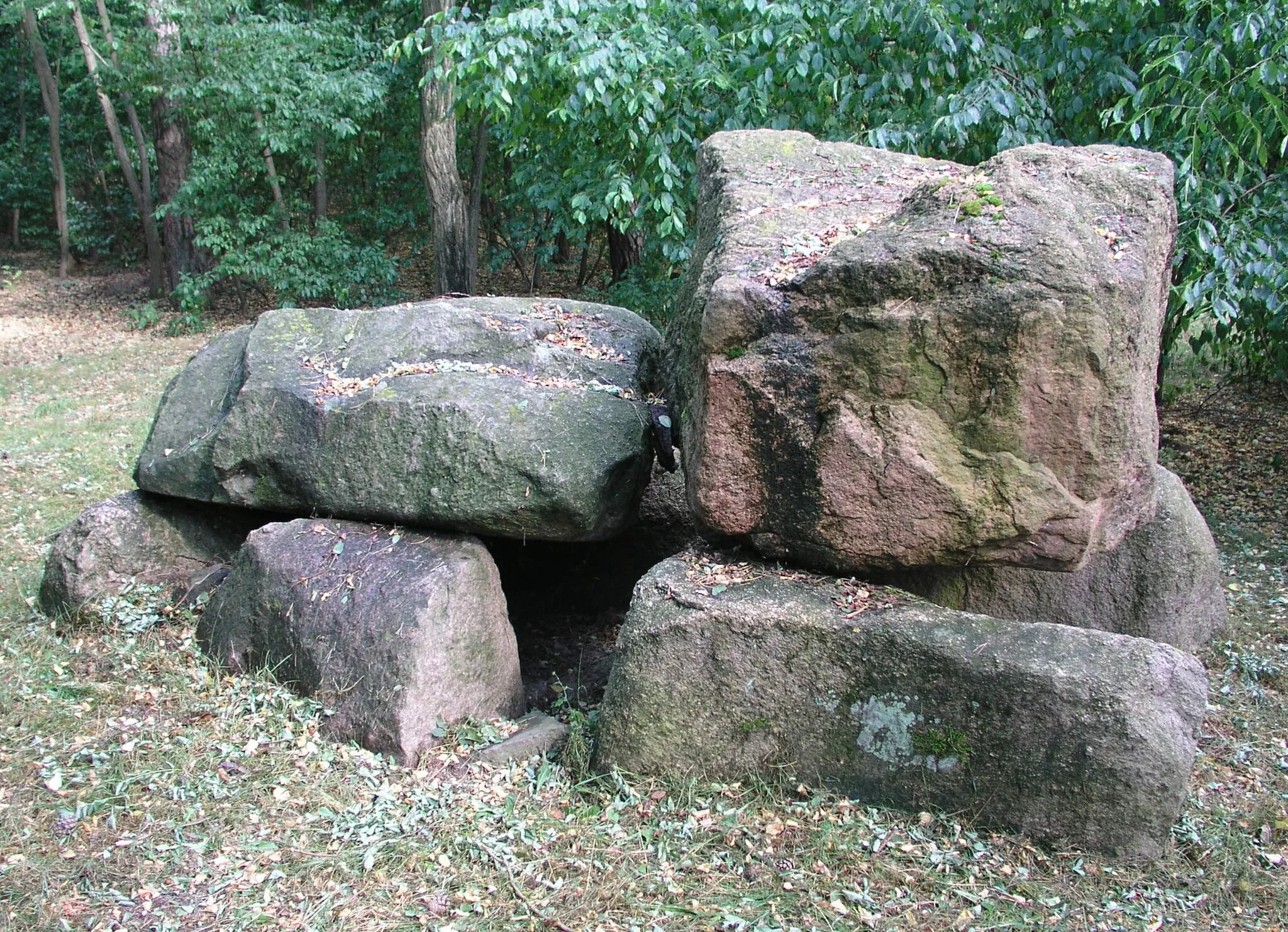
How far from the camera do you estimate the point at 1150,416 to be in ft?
12.7

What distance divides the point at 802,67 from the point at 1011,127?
1250 millimetres

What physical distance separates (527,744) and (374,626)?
0.80 meters

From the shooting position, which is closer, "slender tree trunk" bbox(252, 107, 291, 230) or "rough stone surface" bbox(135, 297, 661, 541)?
"rough stone surface" bbox(135, 297, 661, 541)

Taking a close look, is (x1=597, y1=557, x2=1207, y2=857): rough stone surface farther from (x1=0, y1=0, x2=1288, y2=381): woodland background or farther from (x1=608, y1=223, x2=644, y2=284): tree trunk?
(x1=608, y1=223, x2=644, y2=284): tree trunk

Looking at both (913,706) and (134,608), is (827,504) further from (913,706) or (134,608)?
(134,608)

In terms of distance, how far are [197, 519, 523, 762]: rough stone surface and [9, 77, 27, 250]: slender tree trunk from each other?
18898mm

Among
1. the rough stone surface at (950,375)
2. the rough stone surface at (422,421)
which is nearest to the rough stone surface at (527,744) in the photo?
the rough stone surface at (422,421)

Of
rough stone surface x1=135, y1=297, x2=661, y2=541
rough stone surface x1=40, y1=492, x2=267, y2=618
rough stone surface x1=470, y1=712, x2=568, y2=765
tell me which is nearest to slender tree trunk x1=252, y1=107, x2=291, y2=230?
rough stone surface x1=135, y1=297, x2=661, y2=541

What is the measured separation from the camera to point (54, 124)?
1720 centimetres

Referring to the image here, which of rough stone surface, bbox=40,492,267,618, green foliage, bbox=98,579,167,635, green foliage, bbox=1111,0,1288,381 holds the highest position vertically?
green foliage, bbox=1111,0,1288,381

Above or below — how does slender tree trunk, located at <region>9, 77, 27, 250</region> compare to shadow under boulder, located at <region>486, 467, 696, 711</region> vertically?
above

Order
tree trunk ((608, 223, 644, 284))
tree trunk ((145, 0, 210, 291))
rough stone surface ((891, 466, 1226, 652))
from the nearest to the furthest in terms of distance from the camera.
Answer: rough stone surface ((891, 466, 1226, 652)) < tree trunk ((608, 223, 644, 284)) < tree trunk ((145, 0, 210, 291))

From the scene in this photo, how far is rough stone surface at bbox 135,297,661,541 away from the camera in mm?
4500

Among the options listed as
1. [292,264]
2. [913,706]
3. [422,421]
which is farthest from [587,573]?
[292,264]
